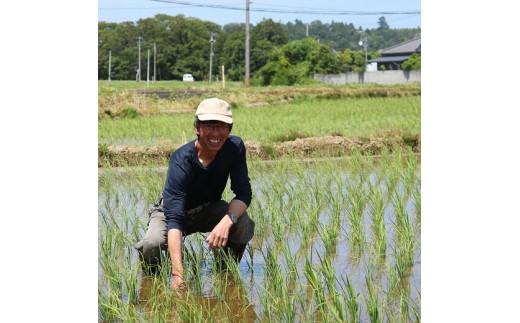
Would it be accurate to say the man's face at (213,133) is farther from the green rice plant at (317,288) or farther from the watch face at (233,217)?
the green rice plant at (317,288)

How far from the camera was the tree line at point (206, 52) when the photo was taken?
2281 cm

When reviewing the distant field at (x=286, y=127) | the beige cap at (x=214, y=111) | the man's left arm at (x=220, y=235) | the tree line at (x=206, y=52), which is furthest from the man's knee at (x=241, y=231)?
the tree line at (x=206, y=52)

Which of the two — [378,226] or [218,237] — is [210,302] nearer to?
[218,237]

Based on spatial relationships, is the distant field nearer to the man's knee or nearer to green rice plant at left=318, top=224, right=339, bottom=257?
green rice plant at left=318, top=224, right=339, bottom=257

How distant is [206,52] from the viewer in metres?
29.0

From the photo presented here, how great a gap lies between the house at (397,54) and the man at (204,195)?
33.5m

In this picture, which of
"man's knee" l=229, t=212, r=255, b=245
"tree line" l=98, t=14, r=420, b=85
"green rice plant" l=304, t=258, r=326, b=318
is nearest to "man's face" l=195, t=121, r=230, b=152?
"man's knee" l=229, t=212, r=255, b=245

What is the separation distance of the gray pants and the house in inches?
1316

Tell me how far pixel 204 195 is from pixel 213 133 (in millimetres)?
456

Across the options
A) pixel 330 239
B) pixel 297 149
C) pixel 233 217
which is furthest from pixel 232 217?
pixel 297 149

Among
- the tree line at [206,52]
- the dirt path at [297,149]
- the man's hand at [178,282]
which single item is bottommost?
the man's hand at [178,282]
